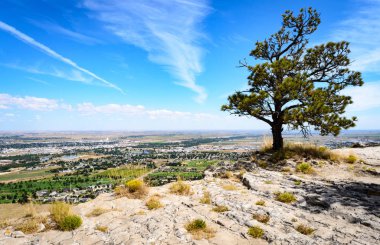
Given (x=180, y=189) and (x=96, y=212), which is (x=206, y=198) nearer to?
(x=180, y=189)

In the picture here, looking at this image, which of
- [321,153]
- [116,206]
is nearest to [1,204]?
[116,206]

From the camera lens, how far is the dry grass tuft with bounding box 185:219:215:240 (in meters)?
7.20

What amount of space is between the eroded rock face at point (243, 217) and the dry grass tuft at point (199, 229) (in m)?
0.14

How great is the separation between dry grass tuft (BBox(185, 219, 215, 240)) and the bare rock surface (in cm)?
16

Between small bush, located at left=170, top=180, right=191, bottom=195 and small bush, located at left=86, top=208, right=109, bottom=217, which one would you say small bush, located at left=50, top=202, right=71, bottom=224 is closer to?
small bush, located at left=86, top=208, right=109, bottom=217

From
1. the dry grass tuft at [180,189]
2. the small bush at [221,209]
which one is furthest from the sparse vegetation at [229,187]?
the small bush at [221,209]

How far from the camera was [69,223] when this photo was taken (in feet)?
26.4

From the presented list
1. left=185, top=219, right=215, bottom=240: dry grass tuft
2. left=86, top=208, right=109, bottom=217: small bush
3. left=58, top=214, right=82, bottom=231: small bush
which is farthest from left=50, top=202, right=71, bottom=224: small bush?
left=185, top=219, right=215, bottom=240: dry grass tuft

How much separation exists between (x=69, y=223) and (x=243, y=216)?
5889 mm

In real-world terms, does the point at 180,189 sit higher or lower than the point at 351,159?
lower

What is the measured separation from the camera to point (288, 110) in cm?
1811

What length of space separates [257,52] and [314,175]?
10.9 meters

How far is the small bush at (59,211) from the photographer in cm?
839

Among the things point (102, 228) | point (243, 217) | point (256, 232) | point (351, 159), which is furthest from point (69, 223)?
point (351, 159)
